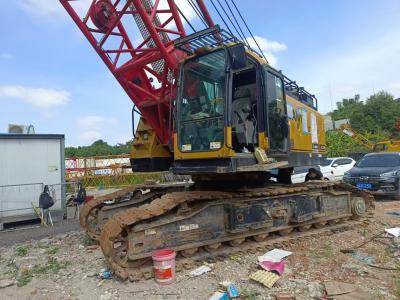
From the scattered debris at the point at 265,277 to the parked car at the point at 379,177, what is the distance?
880 cm

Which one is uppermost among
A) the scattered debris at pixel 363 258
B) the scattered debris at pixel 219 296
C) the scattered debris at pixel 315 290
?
the scattered debris at pixel 363 258

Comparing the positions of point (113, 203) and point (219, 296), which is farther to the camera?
point (113, 203)

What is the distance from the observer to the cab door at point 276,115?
20.2 ft

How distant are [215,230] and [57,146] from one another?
22.9 feet

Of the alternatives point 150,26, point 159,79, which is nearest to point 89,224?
point 159,79

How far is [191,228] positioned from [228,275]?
87cm

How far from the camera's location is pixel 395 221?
8.74 m

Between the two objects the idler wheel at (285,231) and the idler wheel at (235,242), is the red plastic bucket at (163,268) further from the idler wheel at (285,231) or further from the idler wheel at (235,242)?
the idler wheel at (285,231)

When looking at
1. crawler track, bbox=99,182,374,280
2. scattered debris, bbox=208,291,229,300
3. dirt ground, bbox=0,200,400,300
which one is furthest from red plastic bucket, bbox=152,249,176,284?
scattered debris, bbox=208,291,229,300

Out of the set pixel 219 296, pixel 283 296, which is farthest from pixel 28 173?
pixel 283 296

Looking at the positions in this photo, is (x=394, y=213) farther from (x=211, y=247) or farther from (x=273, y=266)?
(x=211, y=247)

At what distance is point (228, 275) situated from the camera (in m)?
5.22

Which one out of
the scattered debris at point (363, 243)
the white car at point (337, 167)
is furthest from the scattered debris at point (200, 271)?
the white car at point (337, 167)

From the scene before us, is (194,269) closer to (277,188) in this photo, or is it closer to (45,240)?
(277,188)
